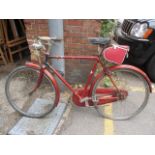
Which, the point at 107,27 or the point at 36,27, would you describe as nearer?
the point at 36,27

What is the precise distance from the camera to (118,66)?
332cm

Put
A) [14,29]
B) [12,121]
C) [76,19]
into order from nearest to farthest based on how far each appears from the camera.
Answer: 1. [12,121]
2. [76,19]
3. [14,29]

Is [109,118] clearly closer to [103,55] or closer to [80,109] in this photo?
[80,109]

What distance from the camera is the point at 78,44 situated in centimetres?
403

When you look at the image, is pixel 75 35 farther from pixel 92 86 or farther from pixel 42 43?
Answer: pixel 92 86

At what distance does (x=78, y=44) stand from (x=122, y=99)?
1090 mm

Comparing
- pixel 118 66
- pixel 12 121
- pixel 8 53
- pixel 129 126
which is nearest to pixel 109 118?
pixel 129 126

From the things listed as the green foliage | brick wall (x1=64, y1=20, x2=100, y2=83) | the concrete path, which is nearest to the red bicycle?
the concrete path

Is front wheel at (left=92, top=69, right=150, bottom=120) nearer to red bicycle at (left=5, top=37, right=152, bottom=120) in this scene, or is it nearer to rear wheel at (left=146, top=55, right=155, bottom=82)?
red bicycle at (left=5, top=37, right=152, bottom=120)

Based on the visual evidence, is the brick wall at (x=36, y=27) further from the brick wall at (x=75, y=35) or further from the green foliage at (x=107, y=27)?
the green foliage at (x=107, y=27)

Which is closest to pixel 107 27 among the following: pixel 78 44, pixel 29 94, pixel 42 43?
pixel 78 44

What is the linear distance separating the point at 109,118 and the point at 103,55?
0.94m

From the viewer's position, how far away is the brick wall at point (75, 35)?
3.88m
